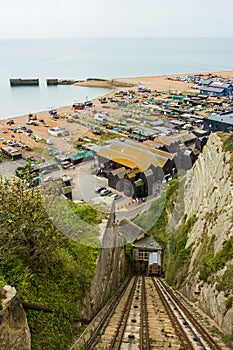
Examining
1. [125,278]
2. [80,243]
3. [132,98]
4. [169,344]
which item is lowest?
[125,278]

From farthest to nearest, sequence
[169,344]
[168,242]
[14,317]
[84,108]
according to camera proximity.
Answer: [84,108], [168,242], [169,344], [14,317]

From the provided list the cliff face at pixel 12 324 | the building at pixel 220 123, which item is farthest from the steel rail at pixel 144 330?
the building at pixel 220 123

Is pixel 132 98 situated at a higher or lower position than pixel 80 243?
higher

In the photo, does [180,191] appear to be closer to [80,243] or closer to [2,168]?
[80,243]

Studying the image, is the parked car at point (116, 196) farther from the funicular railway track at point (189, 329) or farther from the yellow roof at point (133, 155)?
the funicular railway track at point (189, 329)

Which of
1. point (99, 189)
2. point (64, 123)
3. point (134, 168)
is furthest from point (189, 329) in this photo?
point (64, 123)

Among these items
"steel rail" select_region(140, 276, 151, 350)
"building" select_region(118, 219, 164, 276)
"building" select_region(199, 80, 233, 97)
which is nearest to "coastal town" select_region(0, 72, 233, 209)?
"building" select_region(199, 80, 233, 97)

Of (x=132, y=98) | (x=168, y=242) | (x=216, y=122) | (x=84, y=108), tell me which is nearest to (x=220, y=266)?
(x=168, y=242)

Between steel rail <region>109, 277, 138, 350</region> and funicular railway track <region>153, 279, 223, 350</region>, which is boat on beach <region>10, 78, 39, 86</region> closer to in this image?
steel rail <region>109, 277, 138, 350</region>
